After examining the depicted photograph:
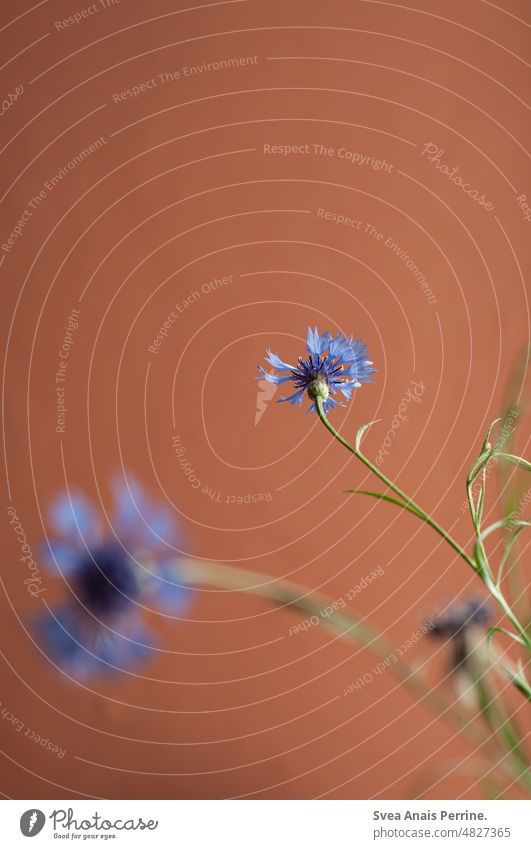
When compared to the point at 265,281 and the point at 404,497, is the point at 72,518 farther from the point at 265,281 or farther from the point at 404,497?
the point at 265,281

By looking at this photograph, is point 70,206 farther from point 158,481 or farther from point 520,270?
point 520,270

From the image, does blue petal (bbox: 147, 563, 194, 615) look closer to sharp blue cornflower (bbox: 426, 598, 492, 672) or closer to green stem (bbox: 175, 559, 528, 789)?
green stem (bbox: 175, 559, 528, 789)

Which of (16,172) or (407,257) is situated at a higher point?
(16,172)

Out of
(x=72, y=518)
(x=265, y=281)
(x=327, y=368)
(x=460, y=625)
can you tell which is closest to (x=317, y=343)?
(x=327, y=368)

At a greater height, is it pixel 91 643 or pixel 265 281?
pixel 265 281

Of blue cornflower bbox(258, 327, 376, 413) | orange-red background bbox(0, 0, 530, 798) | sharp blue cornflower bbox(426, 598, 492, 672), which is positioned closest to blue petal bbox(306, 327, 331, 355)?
blue cornflower bbox(258, 327, 376, 413)

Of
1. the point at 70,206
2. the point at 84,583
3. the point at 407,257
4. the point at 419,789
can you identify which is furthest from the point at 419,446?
the point at 84,583

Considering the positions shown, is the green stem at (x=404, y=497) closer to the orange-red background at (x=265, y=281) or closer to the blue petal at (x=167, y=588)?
the blue petal at (x=167, y=588)
